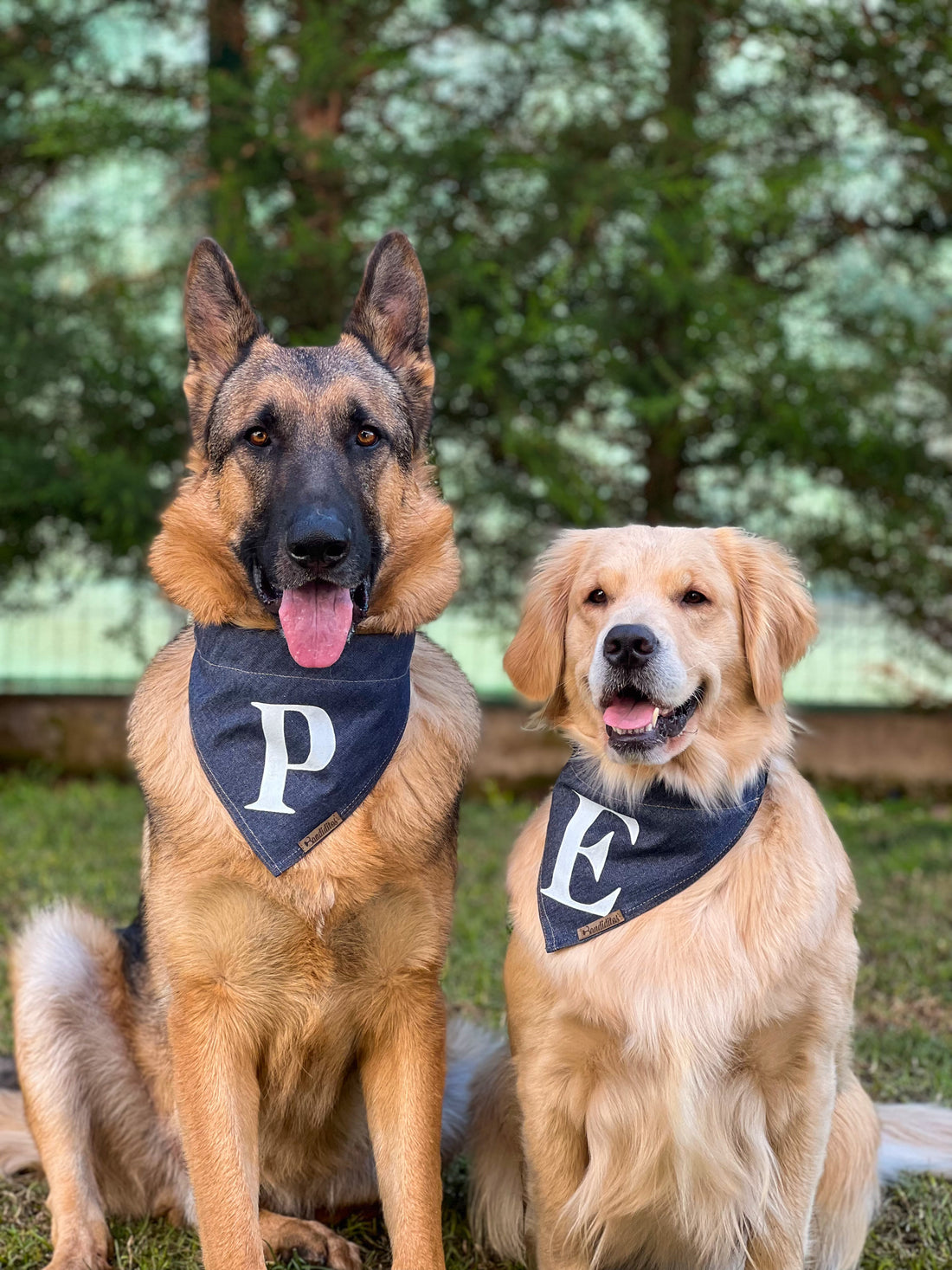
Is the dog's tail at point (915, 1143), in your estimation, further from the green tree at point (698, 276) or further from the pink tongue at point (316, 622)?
the green tree at point (698, 276)

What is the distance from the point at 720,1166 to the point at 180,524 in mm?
1788

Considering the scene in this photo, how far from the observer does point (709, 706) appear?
2750mm

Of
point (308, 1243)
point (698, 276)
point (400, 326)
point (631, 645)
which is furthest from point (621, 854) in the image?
point (698, 276)

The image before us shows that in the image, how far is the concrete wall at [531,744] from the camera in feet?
27.1

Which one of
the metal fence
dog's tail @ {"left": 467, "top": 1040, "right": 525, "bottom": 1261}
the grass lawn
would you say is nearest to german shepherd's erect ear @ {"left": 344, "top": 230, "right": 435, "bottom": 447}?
dog's tail @ {"left": 467, "top": 1040, "right": 525, "bottom": 1261}

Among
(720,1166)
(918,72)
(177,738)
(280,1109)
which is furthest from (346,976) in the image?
(918,72)

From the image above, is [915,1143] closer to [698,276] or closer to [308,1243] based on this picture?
[308,1243]

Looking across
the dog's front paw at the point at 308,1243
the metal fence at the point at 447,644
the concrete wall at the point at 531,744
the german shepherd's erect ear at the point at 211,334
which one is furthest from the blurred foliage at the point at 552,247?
the dog's front paw at the point at 308,1243

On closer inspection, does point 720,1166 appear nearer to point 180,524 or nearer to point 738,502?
point 180,524

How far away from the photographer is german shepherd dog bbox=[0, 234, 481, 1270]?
2652 millimetres

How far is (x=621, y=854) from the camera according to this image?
274cm

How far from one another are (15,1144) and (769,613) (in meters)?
2.32

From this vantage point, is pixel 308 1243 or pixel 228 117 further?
pixel 228 117

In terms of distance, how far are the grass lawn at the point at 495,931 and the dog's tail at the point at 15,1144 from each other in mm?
45
